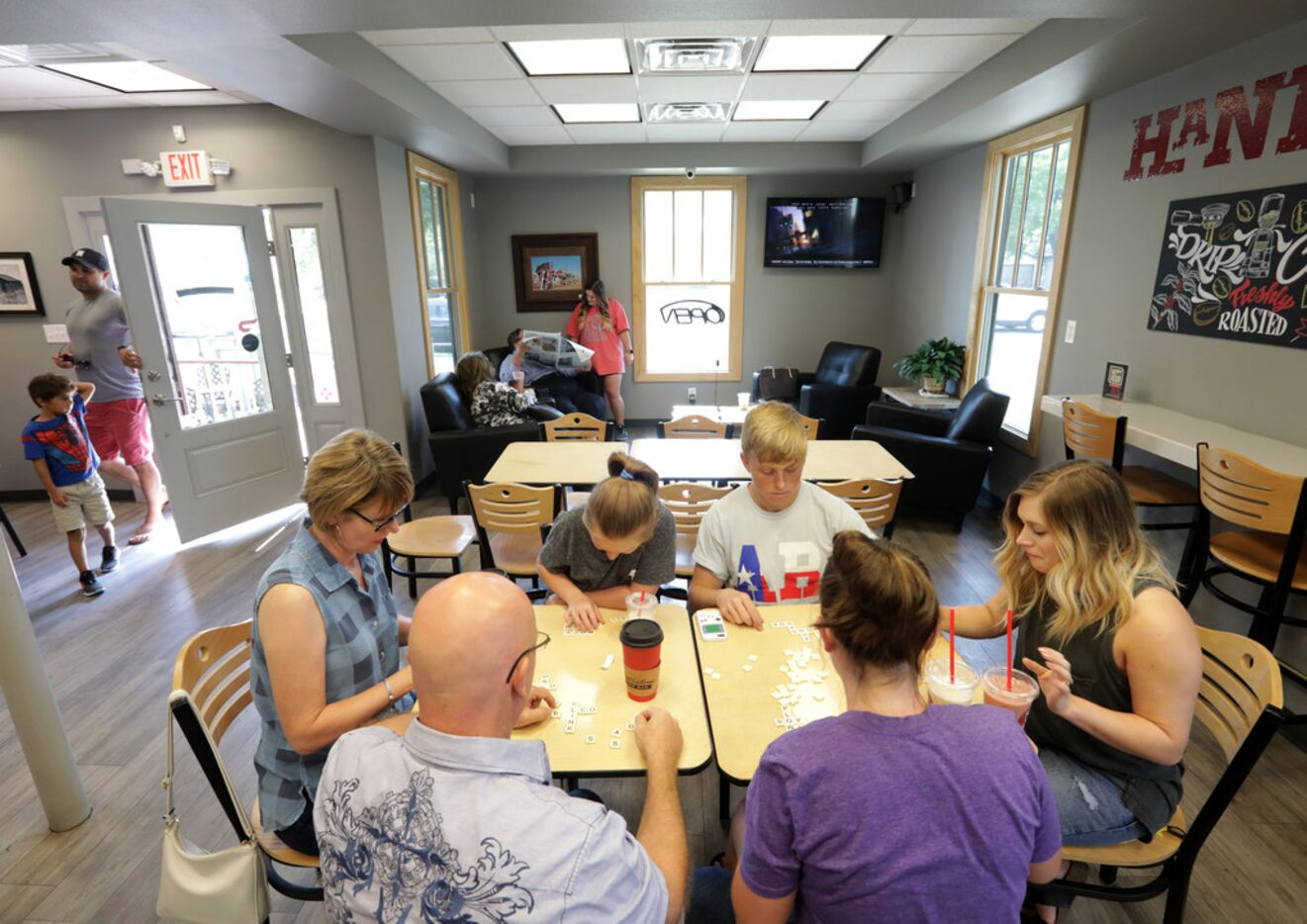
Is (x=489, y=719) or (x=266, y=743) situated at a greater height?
(x=489, y=719)

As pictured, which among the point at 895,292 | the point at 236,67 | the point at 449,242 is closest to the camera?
the point at 236,67

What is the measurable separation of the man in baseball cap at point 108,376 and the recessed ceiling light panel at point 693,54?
362cm

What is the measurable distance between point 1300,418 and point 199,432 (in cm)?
562

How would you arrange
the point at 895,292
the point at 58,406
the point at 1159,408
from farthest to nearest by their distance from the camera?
the point at 895,292
the point at 58,406
the point at 1159,408

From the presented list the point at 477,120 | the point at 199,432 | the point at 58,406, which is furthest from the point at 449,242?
the point at 58,406

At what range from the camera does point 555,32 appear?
3.12 m

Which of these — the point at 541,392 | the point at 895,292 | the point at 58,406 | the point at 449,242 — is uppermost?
the point at 449,242

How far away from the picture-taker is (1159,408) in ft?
10.6

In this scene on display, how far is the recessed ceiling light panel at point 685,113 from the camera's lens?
4688 mm

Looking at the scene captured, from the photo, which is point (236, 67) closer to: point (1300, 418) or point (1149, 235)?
point (1149, 235)

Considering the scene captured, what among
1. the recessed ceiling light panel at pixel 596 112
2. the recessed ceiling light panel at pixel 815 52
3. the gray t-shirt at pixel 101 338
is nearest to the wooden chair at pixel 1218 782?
the recessed ceiling light panel at pixel 815 52

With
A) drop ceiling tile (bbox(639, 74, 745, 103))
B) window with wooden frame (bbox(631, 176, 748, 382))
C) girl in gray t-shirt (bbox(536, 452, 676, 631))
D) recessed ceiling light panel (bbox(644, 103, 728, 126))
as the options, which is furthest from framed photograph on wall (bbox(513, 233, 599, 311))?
girl in gray t-shirt (bbox(536, 452, 676, 631))

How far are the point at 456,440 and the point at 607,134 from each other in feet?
10.1

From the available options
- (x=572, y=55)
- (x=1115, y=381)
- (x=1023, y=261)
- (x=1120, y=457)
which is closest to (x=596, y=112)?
(x=572, y=55)
